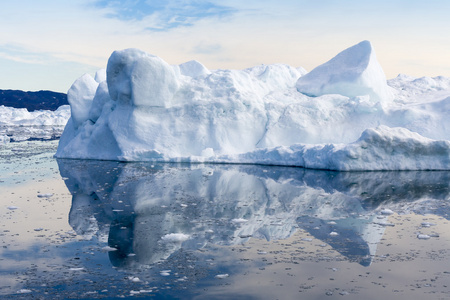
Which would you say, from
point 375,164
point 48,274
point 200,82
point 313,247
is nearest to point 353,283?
point 313,247

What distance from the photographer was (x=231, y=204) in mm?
7609

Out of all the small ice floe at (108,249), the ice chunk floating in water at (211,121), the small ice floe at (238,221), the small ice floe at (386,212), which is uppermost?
the ice chunk floating in water at (211,121)

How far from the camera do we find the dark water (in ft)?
13.1

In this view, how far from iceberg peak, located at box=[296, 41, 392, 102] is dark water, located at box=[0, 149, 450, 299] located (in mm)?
8662

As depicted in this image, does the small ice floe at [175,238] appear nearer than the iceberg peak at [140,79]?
Yes

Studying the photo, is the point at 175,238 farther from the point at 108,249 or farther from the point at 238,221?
the point at 238,221

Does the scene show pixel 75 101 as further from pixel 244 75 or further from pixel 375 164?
pixel 375 164

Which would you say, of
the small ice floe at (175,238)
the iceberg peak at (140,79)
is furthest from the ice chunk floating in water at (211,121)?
the small ice floe at (175,238)

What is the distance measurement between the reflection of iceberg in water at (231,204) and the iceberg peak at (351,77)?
22.2ft

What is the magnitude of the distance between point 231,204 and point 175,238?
7.47ft

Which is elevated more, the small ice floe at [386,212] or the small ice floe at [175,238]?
the small ice floe at [386,212]

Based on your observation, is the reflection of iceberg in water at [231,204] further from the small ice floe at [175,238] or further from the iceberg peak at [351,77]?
the iceberg peak at [351,77]

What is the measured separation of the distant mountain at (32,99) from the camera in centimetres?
8856

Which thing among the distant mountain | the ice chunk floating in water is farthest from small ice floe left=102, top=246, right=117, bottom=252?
the distant mountain
